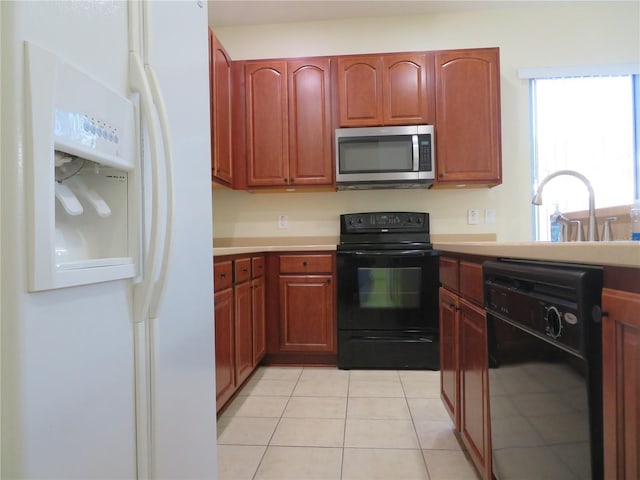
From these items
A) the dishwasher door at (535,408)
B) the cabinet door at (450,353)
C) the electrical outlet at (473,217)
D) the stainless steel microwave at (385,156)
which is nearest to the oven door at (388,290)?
the stainless steel microwave at (385,156)

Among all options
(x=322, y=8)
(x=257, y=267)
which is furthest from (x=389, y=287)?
(x=322, y=8)

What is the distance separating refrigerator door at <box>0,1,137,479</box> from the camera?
21.5 inches

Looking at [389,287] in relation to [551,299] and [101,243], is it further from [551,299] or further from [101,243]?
[101,243]

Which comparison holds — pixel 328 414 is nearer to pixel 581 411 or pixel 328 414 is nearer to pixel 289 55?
pixel 581 411

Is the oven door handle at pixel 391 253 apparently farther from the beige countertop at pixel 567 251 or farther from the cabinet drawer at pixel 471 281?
the cabinet drawer at pixel 471 281

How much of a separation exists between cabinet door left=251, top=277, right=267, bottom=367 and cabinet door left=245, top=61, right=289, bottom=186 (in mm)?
862

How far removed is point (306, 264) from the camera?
268 centimetres

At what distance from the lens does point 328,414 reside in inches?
76.0


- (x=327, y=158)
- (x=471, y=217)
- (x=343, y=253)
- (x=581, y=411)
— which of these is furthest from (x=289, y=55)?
(x=581, y=411)

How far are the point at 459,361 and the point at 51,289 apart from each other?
142cm

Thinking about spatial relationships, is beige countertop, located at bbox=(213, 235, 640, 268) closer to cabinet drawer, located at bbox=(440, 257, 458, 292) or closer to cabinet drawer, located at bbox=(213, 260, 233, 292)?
cabinet drawer, located at bbox=(440, 257, 458, 292)

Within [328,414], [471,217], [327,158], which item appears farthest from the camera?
[471,217]

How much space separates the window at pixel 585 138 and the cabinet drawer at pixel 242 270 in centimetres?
237

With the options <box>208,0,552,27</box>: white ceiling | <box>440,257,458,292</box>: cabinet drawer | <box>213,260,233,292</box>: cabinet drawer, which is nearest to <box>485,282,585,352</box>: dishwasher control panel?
<box>440,257,458,292</box>: cabinet drawer
